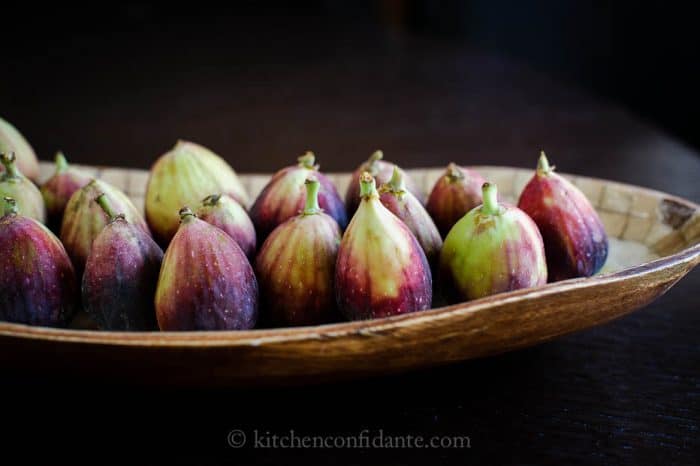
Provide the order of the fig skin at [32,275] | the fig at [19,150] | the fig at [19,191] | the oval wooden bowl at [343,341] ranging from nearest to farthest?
the oval wooden bowl at [343,341] → the fig skin at [32,275] → the fig at [19,191] → the fig at [19,150]

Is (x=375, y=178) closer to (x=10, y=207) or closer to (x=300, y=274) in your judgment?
(x=300, y=274)

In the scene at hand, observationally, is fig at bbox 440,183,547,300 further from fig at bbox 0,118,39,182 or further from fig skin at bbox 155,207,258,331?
fig at bbox 0,118,39,182

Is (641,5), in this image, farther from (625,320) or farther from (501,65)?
(625,320)

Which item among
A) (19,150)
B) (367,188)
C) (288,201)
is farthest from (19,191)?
(367,188)

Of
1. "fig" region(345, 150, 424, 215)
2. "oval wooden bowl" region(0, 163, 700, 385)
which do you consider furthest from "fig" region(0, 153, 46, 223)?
"fig" region(345, 150, 424, 215)

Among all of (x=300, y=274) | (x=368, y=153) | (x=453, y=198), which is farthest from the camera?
(x=368, y=153)

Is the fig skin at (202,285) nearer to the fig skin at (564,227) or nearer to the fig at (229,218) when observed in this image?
the fig at (229,218)

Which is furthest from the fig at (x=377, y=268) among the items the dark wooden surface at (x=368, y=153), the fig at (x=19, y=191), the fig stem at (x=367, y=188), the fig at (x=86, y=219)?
the fig at (x=19, y=191)
